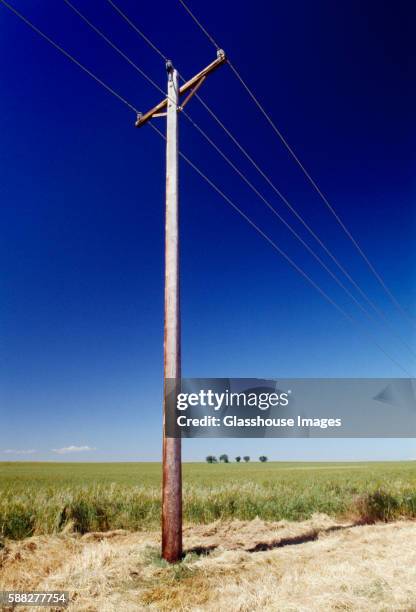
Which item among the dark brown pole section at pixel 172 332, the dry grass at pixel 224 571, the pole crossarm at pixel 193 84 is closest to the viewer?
the dry grass at pixel 224 571

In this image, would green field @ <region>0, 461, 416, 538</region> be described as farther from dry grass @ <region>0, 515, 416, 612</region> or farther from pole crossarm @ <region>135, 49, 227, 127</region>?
pole crossarm @ <region>135, 49, 227, 127</region>

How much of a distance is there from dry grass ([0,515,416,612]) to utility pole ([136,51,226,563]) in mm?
647

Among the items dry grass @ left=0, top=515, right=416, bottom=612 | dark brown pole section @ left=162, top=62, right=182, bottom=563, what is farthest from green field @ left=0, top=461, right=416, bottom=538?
dark brown pole section @ left=162, top=62, right=182, bottom=563

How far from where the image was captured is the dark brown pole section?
7328 millimetres

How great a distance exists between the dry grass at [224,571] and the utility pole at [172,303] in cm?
65

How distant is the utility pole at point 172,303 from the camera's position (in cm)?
733

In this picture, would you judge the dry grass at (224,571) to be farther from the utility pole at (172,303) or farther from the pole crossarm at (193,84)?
the pole crossarm at (193,84)

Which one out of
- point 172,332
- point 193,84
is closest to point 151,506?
point 172,332

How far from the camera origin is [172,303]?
7.98 m

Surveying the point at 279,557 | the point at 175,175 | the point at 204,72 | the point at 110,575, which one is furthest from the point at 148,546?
the point at 204,72

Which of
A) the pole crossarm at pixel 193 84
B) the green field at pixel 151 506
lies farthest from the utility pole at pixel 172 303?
the green field at pixel 151 506

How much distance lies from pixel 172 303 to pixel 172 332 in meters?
0.55

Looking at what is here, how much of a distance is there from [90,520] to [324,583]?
240 inches

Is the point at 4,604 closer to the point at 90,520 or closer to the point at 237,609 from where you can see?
the point at 237,609
